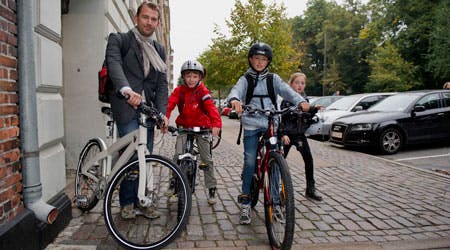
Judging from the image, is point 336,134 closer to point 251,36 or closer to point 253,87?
point 253,87

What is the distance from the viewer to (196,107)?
437 cm

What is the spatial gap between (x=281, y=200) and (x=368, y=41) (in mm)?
47207

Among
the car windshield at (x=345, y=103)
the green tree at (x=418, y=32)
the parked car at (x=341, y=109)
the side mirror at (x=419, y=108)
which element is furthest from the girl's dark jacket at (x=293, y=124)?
the green tree at (x=418, y=32)

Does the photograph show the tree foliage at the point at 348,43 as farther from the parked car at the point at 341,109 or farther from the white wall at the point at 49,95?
the white wall at the point at 49,95

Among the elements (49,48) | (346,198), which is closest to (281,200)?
(346,198)

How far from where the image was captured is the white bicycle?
310 centimetres

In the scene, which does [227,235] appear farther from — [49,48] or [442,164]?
[442,164]

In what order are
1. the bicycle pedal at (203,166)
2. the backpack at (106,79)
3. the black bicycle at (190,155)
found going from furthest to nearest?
the bicycle pedal at (203,166)
the black bicycle at (190,155)
the backpack at (106,79)

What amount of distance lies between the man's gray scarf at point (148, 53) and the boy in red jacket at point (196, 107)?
51 cm

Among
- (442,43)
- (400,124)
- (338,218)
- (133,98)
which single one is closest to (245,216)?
(338,218)

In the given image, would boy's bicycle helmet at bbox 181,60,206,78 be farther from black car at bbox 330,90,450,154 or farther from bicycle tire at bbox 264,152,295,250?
black car at bbox 330,90,450,154

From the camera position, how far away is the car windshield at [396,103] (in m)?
9.84

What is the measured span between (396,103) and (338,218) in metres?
7.20

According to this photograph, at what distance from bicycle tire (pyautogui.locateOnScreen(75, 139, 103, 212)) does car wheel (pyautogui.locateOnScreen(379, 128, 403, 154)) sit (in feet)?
24.4
